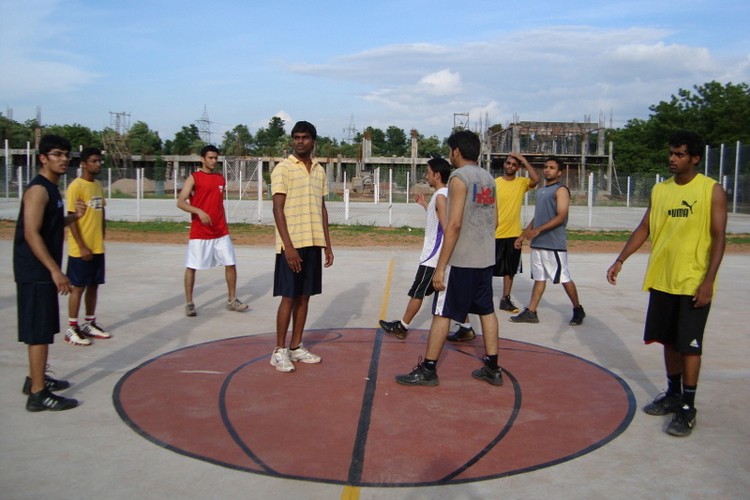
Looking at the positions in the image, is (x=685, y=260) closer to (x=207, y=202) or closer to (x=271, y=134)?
(x=207, y=202)

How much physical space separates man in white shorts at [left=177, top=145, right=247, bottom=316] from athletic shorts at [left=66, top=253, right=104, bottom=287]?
4.28ft

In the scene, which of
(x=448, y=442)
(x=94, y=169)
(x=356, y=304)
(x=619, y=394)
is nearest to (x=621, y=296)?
(x=356, y=304)

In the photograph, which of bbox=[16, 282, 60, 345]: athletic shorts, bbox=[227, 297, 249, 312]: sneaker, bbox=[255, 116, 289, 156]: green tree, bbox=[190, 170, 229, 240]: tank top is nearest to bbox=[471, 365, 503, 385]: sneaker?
bbox=[16, 282, 60, 345]: athletic shorts

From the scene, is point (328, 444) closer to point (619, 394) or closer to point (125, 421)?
point (125, 421)

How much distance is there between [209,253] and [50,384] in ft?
10.5

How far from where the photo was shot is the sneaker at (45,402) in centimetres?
463

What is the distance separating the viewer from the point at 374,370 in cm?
575

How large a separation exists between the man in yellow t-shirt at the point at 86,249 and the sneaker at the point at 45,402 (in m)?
1.86

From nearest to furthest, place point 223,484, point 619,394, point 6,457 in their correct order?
point 223,484 < point 6,457 < point 619,394

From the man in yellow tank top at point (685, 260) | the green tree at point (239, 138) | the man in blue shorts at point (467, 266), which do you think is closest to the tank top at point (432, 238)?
the man in blue shorts at point (467, 266)

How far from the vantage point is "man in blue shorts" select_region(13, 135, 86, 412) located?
15.0ft

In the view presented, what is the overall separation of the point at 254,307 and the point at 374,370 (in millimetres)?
3356

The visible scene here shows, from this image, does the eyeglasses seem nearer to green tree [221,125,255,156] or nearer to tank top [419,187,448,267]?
tank top [419,187,448,267]

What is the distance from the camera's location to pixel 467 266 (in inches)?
205
